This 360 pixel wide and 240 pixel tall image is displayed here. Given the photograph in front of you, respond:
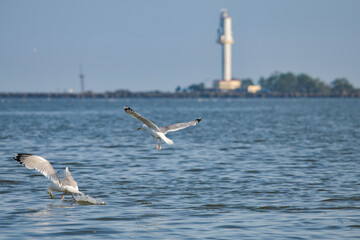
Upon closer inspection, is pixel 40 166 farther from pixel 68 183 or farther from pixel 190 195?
pixel 190 195

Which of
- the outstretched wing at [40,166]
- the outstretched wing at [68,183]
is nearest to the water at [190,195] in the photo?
the outstretched wing at [68,183]

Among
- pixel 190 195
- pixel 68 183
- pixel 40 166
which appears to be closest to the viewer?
pixel 40 166

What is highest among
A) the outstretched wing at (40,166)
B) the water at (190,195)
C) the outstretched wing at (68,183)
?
the outstretched wing at (40,166)

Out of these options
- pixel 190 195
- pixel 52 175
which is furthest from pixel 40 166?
pixel 190 195

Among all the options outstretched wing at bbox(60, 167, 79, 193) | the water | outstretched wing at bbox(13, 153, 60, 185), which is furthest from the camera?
outstretched wing at bbox(60, 167, 79, 193)

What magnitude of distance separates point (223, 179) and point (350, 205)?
18.4 ft

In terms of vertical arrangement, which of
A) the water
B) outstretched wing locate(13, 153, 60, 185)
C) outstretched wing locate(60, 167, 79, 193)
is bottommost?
the water

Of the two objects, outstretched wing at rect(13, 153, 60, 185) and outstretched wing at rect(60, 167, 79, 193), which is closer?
outstretched wing at rect(13, 153, 60, 185)

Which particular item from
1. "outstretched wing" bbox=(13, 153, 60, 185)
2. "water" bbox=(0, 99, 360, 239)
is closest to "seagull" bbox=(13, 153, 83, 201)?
"outstretched wing" bbox=(13, 153, 60, 185)

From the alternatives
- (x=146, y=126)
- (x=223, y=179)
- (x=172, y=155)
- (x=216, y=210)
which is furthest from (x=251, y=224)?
(x=172, y=155)

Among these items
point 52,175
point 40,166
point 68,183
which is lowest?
point 68,183

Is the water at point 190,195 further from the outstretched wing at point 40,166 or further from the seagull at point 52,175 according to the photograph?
the outstretched wing at point 40,166

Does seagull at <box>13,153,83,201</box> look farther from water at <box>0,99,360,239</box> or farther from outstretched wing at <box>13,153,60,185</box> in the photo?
water at <box>0,99,360,239</box>

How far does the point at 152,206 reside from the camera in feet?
54.9
